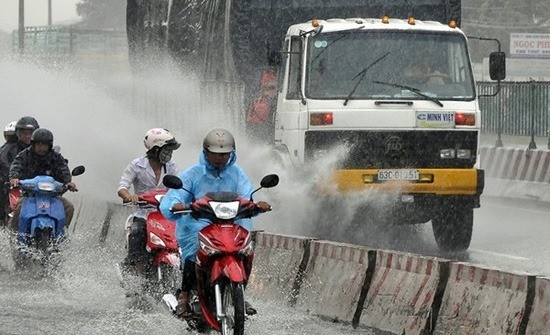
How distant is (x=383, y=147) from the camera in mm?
16109

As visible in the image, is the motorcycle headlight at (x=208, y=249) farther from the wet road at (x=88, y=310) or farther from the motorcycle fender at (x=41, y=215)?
the motorcycle fender at (x=41, y=215)

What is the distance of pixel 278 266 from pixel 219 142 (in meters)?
2.88

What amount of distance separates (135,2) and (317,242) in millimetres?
14976

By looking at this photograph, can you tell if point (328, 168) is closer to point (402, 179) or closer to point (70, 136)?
point (402, 179)

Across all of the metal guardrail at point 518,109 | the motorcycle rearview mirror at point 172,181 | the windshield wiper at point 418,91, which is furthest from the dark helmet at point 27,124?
the metal guardrail at point 518,109

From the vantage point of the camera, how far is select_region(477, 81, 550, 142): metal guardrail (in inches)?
1152

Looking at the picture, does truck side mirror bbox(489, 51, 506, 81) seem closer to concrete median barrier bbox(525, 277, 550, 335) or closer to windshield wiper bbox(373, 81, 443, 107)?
windshield wiper bbox(373, 81, 443, 107)

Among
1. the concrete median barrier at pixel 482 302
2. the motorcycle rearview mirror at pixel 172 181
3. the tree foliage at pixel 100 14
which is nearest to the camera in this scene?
the concrete median barrier at pixel 482 302

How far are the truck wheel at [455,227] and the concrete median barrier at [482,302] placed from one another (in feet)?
22.2

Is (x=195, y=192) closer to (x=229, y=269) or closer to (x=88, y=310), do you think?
(x=229, y=269)

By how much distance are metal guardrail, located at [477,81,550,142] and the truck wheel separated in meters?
11.4

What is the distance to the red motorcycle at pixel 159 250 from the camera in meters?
11.7

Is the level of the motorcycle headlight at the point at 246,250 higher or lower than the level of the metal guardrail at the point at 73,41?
lower

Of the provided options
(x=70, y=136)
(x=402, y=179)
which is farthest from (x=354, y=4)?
(x=70, y=136)
